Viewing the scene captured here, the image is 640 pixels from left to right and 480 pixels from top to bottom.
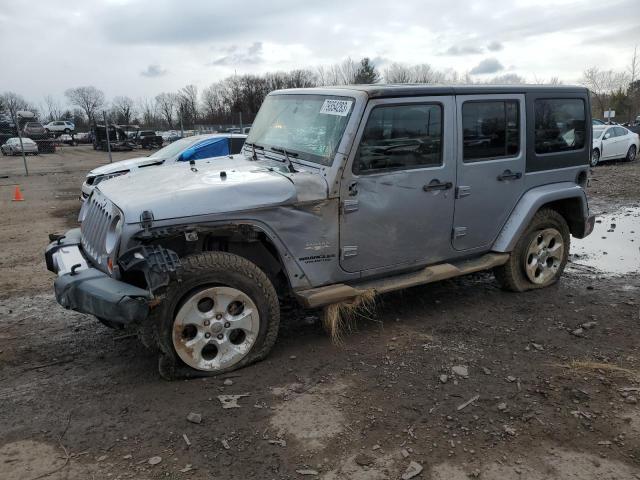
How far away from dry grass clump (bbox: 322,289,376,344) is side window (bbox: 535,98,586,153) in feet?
7.87

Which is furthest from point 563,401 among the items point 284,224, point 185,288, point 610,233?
point 610,233

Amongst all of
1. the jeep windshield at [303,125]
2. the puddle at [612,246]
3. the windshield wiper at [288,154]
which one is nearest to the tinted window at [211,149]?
the jeep windshield at [303,125]

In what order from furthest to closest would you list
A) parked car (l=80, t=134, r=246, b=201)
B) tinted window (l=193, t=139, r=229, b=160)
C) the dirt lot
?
1. tinted window (l=193, t=139, r=229, b=160)
2. parked car (l=80, t=134, r=246, b=201)
3. the dirt lot

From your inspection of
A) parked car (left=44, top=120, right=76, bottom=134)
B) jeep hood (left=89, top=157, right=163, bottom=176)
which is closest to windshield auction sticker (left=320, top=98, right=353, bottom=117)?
jeep hood (left=89, top=157, right=163, bottom=176)

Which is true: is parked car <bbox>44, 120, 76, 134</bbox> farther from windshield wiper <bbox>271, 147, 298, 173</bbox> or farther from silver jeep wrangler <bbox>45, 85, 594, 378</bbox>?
silver jeep wrangler <bbox>45, 85, 594, 378</bbox>

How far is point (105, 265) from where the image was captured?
3732 mm

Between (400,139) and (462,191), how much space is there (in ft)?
2.67

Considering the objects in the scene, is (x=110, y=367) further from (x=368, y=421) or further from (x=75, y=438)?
(x=368, y=421)

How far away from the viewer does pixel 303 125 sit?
4.57 m

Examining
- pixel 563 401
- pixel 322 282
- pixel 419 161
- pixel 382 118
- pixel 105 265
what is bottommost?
pixel 563 401

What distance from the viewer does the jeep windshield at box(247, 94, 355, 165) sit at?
4.18 m

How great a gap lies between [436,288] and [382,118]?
231cm

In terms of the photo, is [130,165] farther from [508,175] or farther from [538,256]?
[538,256]

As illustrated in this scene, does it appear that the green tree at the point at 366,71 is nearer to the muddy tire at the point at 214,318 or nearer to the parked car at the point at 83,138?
the parked car at the point at 83,138
